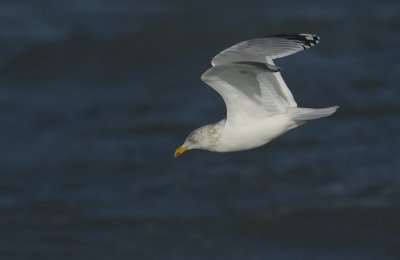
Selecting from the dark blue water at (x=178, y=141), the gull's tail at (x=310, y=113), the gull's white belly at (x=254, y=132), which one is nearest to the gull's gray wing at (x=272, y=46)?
the gull's tail at (x=310, y=113)

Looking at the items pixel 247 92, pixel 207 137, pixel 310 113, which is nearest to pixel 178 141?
pixel 207 137

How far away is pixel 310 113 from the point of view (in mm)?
6969

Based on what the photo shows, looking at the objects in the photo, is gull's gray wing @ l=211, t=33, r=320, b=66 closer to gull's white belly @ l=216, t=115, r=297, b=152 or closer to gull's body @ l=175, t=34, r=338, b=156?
gull's body @ l=175, t=34, r=338, b=156

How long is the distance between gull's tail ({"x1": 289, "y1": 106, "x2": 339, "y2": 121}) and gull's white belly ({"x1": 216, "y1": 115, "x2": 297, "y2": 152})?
0.07 metres

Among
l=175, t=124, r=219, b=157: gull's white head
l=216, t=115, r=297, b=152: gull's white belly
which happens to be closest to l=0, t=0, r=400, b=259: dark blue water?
l=175, t=124, r=219, b=157: gull's white head

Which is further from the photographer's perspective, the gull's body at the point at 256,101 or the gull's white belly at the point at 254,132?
the gull's white belly at the point at 254,132

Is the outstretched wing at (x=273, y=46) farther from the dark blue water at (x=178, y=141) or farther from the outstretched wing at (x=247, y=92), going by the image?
the dark blue water at (x=178, y=141)

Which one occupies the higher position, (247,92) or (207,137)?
(247,92)

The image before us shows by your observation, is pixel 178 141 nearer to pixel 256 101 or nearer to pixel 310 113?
pixel 256 101

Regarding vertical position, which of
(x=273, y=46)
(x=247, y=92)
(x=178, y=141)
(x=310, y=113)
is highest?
(x=273, y=46)

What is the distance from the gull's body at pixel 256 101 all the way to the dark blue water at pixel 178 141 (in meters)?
3.75

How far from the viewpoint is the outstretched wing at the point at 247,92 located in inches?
271

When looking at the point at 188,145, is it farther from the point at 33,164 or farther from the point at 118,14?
the point at 118,14

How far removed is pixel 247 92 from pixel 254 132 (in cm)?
31
